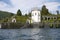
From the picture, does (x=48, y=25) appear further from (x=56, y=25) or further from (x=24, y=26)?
(x=24, y=26)

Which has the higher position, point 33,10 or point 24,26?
point 33,10

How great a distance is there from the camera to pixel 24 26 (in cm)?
7694

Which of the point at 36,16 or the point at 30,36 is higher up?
the point at 36,16

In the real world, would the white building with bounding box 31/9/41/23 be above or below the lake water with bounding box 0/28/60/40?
above

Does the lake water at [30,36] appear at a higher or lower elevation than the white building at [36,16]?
lower

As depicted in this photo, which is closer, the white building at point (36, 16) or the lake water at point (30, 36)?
the lake water at point (30, 36)

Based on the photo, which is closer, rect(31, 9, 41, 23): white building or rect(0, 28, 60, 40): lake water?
rect(0, 28, 60, 40): lake water

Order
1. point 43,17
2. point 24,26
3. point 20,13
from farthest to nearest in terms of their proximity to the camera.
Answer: point 20,13 < point 43,17 < point 24,26

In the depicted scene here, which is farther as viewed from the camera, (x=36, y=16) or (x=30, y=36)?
(x=36, y=16)

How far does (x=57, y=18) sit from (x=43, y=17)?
22.3ft

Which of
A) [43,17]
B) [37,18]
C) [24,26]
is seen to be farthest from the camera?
[43,17]

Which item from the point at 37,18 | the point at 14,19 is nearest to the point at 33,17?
the point at 37,18

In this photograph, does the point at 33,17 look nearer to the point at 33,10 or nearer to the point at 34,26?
the point at 33,10

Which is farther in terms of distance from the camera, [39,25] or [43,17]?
[43,17]
